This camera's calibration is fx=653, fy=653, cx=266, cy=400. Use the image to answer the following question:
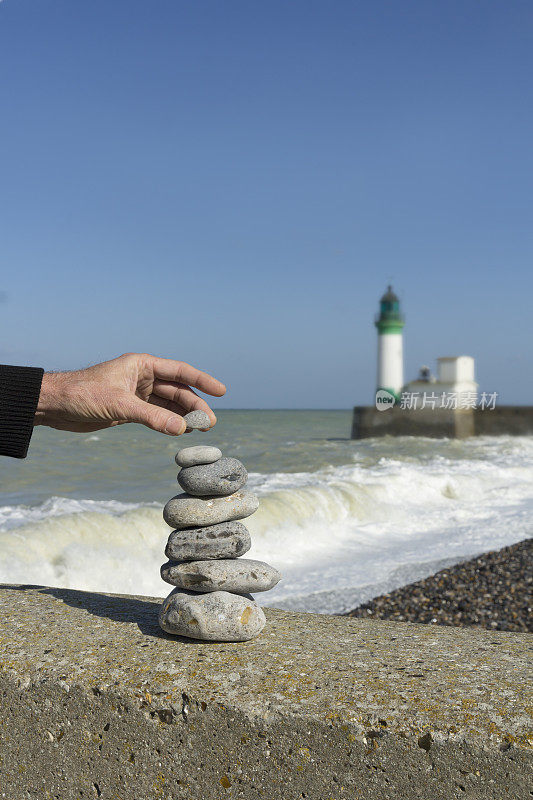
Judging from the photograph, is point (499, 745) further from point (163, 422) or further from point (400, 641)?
point (163, 422)

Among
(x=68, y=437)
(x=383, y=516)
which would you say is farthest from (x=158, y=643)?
(x=68, y=437)

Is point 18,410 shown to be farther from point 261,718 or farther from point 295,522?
point 295,522

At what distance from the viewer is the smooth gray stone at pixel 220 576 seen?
9.14 ft

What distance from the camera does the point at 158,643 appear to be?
2.72m

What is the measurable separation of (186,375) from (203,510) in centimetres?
67

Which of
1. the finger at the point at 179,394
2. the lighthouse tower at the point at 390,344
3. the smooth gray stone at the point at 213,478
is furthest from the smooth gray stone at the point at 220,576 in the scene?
the lighthouse tower at the point at 390,344

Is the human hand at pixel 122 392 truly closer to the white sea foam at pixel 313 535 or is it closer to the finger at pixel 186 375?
the finger at pixel 186 375

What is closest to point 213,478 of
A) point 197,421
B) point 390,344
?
point 197,421

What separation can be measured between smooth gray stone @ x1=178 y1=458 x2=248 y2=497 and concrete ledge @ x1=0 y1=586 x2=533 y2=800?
0.64 metres

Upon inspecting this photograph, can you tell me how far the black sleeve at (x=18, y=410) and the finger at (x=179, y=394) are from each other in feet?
1.88

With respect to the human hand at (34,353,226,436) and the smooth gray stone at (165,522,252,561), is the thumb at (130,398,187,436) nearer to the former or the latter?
the human hand at (34,353,226,436)

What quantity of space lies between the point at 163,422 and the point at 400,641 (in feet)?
4.57

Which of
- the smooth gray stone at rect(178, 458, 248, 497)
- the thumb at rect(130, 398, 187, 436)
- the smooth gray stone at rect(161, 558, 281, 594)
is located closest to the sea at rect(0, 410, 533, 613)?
the smooth gray stone at rect(161, 558, 281, 594)

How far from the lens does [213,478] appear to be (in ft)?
9.40
